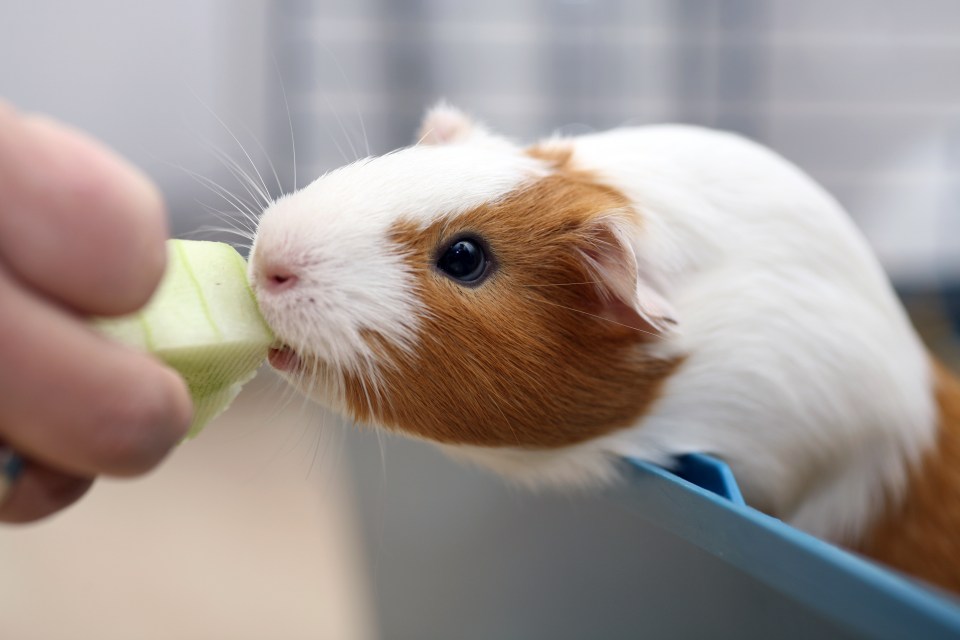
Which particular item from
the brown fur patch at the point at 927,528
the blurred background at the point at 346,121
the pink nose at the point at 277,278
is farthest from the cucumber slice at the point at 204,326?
the brown fur patch at the point at 927,528

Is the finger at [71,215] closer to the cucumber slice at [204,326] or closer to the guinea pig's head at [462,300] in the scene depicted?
the cucumber slice at [204,326]

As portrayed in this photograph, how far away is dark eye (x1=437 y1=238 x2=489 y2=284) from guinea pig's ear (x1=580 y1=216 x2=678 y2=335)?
0.31ft

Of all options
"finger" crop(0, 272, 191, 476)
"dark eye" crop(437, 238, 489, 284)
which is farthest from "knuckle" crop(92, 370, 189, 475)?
"dark eye" crop(437, 238, 489, 284)

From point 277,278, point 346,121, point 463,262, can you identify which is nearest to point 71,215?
point 277,278

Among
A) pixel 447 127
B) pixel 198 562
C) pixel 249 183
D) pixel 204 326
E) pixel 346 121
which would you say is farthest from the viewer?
pixel 346 121

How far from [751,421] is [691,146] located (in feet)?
1.00

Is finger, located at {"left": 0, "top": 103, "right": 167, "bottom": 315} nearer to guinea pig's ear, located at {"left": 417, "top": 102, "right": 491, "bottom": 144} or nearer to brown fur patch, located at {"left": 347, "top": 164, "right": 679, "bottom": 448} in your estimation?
brown fur patch, located at {"left": 347, "top": 164, "right": 679, "bottom": 448}

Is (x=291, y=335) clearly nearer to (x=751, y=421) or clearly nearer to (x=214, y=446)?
(x=751, y=421)

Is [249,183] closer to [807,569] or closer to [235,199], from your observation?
[235,199]

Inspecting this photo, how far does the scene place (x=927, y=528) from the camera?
88cm

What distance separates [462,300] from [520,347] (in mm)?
66

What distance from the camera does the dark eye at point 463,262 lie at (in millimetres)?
719

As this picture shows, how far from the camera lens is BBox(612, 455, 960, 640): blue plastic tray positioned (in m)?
0.34

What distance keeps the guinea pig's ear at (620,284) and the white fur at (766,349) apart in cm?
4
